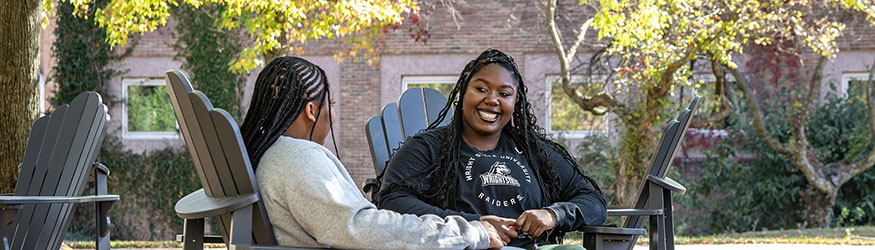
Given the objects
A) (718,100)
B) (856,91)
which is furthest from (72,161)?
(856,91)

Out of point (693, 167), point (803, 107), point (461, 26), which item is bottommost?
point (693, 167)

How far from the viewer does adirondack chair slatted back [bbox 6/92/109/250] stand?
4.34 meters

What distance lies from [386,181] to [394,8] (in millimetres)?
7012

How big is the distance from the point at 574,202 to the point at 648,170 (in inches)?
29.7

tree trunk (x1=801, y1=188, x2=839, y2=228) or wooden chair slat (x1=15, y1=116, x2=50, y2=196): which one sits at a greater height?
wooden chair slat (x1=15, y1=116, x2=50, y2=196)

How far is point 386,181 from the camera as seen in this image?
10.9 ft

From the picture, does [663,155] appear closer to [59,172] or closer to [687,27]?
[59,172]

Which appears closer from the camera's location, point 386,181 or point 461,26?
point 386,181

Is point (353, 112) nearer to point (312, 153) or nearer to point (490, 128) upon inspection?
point (490, 128)

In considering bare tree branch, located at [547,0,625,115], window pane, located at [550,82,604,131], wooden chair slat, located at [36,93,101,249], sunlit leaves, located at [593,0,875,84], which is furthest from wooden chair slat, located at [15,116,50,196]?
window pane, located at [550,82,604,131]

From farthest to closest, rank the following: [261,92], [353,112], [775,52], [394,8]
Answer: [353,112] → [775,52] → [394,8] → [261,92]

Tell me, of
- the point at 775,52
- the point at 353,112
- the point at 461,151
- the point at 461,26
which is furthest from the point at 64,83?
the point at 461,151

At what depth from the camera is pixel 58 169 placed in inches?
172

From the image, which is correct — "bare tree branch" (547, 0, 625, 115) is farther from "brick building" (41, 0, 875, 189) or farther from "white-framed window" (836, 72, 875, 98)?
"white-framed window" (836, 72, 875, 98)
